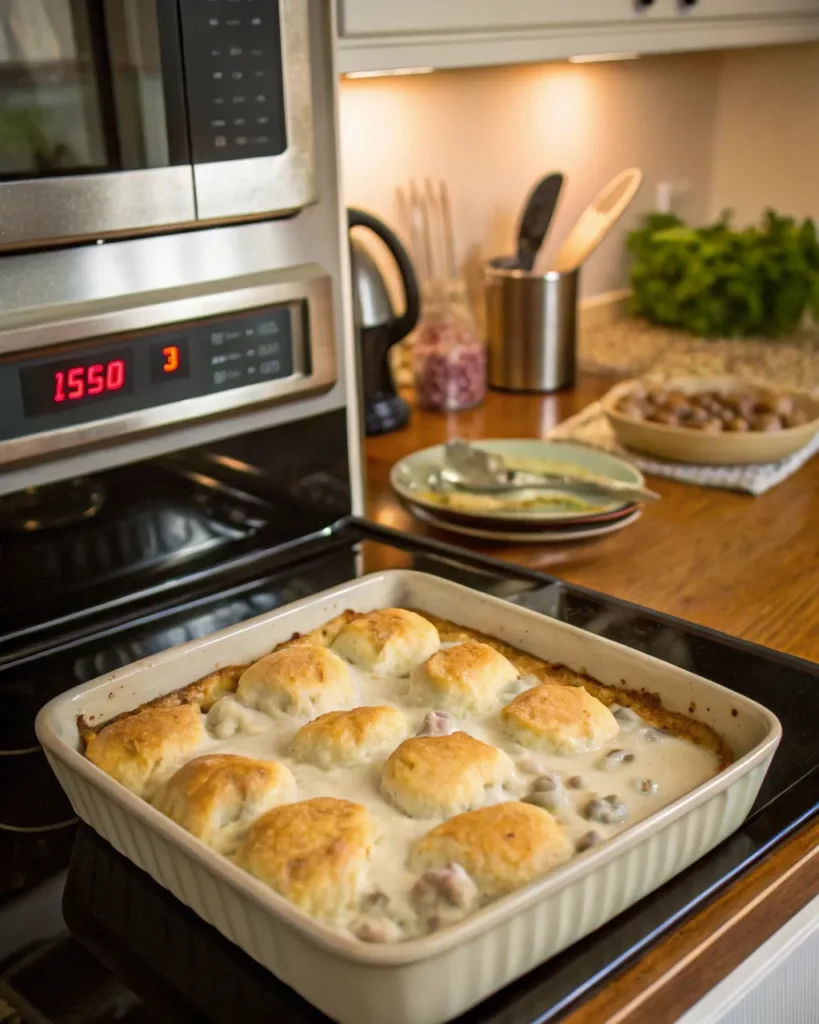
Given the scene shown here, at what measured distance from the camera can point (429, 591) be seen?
878 millimetres

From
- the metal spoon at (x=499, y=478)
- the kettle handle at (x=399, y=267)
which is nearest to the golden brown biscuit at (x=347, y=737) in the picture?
the metal spoon at (x=499, y=478)

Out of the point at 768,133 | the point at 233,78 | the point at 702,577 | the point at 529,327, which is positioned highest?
the point at 233,78

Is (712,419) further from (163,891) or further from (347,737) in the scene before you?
(163,891)

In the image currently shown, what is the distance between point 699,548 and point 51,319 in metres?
0.66

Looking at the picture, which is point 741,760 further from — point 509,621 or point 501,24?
point 501,24

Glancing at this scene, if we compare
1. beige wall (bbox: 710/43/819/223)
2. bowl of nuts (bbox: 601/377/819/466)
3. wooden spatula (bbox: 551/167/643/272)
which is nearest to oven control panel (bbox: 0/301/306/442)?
bowl of nuts (bbox: 601/377/819/466)

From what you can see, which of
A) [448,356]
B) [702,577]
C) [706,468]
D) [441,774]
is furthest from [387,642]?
[448,356]

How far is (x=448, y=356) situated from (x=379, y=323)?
159 mm

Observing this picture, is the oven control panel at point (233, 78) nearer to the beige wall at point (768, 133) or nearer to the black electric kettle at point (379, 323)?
the black electric kettle at point (379, 323)

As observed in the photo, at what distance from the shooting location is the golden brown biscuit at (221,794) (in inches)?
23.4

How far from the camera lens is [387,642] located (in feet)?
2.57

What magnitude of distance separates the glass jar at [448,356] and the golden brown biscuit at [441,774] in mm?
Answer: 958

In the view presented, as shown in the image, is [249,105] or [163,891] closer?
[163,891]

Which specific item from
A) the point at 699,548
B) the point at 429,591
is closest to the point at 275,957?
the point at 429,591
